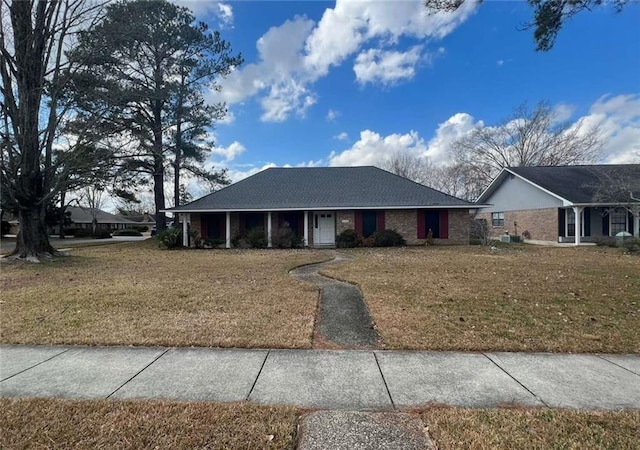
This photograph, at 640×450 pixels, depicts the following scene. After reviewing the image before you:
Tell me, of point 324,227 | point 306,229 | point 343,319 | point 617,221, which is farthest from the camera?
point 617,221

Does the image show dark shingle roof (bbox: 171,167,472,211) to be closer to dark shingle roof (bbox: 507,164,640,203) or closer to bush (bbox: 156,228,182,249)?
bush (bbox: 156,228,182,249)

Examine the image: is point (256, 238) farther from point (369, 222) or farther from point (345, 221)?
point (369, 222)

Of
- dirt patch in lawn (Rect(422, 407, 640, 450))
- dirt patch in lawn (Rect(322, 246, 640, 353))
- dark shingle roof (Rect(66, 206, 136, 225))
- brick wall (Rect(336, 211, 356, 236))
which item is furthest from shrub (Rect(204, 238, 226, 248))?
dark shingle roof (Rect(66, 206, 136, 225))

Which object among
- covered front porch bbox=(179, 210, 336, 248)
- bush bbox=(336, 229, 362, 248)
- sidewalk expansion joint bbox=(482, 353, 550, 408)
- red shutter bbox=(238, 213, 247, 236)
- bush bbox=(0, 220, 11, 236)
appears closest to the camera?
sidewalk expansion joint bbox=(482, 353, 550, 408)

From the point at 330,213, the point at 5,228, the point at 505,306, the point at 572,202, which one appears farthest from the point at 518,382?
the point at 5,228

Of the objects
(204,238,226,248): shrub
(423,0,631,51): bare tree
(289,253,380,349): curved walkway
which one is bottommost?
(289,253,380,349): curved walkway

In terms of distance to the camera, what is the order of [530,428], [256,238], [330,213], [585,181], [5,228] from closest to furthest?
[530,428] < [256,238] < [330,213] < [585,181] < [5,228]

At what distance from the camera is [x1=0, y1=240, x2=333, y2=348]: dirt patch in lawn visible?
4.59 metres

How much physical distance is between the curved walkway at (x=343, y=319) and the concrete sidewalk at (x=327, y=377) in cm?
40

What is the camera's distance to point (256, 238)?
19109 millimetres

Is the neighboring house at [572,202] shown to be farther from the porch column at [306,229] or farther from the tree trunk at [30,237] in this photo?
the tree trunk at [30,237]

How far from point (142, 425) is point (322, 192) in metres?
18.7

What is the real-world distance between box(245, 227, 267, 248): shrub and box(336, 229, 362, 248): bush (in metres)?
4.39

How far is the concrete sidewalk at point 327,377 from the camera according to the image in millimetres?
3062
